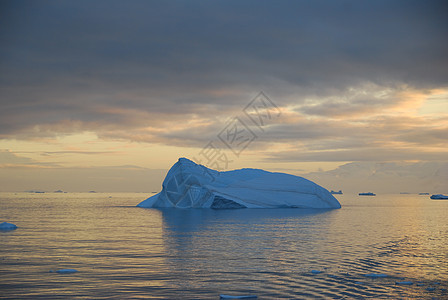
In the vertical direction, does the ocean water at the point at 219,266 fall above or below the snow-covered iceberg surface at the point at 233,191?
below

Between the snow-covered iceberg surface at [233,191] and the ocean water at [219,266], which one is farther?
the snow-covered iceberg surface at [233,191]

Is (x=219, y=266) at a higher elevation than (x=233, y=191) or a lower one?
lower

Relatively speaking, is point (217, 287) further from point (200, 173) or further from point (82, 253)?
point (200, 173)

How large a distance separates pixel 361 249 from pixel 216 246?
7.97 meters

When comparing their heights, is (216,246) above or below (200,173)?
below

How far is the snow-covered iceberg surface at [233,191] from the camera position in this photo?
6512 centimetres

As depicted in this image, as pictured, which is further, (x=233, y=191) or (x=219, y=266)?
(x=233, y=191)

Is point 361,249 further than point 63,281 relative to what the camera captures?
Yes

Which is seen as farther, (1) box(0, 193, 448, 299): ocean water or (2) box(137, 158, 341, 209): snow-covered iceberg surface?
(2) box(137, 158, 341, 209): snow-covered iceberg surface

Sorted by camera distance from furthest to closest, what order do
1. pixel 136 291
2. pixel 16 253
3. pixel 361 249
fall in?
pixel 361 249 < pixel 16 253 < pixel 136 291

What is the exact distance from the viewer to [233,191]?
65.5 m

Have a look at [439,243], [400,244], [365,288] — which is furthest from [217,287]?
[439,243]

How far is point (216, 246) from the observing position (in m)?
25.7

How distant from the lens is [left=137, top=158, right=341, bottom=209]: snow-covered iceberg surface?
65.1 m
